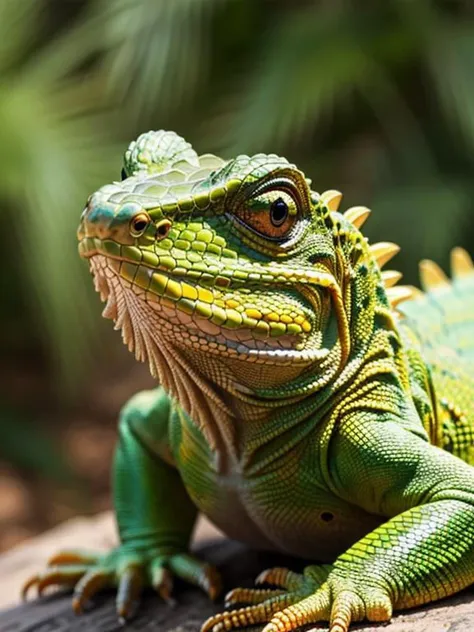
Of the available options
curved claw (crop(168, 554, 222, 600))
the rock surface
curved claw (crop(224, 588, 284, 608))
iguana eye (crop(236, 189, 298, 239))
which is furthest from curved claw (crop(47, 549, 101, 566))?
iguana eye (crop(236, 189, 298, 239))

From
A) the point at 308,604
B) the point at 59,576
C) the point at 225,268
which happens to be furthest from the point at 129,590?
the point at 225,268

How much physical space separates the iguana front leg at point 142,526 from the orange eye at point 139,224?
1.45m

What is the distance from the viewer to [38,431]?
10.9m

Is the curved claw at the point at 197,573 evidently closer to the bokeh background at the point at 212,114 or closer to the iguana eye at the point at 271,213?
the iguana eye at the point at 271,213

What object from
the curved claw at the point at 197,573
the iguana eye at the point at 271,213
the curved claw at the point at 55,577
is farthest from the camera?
the curved claw at the point at 55,577

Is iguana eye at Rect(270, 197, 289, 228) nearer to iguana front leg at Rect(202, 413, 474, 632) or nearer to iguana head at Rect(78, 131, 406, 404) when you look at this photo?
iguana head at Rect(78, 131, 406, 404)

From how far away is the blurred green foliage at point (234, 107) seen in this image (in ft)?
28.1

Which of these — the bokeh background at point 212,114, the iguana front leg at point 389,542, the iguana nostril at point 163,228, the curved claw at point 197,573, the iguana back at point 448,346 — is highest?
the bokeh background at point 212,114

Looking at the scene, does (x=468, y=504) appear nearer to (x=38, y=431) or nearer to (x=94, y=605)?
(x=94, y=605)

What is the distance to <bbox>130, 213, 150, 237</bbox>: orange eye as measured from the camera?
301cm

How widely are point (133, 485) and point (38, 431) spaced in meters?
6.66

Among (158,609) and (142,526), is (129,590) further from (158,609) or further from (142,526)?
(142,526)

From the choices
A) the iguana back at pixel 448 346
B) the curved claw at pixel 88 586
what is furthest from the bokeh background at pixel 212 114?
the curved claw at pixel 88 586

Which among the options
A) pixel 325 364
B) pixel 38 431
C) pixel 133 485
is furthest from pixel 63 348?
pixel 325 364
